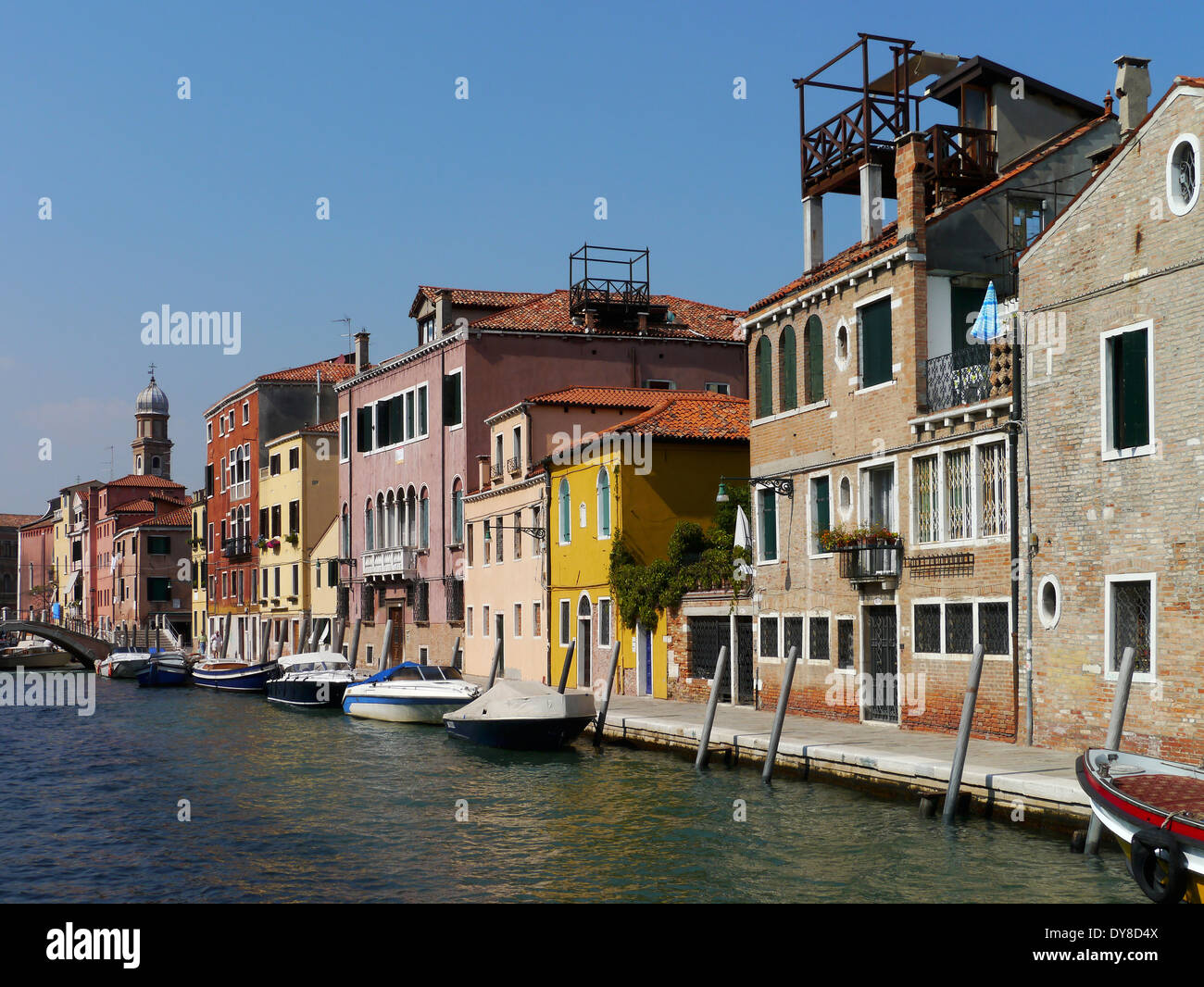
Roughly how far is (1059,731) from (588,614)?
53.8 feet

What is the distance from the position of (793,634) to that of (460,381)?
19167 millimetres

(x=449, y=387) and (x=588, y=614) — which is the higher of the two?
(x=449, y=387)

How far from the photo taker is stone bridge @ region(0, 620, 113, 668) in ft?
221

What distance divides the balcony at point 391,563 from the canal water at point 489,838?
63.1ft

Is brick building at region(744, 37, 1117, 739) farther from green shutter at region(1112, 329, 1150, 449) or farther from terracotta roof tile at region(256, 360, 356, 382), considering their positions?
terracotta roof tile at region(256, 360, 356, 382)

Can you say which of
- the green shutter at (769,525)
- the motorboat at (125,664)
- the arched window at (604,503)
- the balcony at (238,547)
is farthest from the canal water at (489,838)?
the balcony at (238,547)

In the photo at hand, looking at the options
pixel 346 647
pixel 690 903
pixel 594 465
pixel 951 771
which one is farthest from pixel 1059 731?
pixel 346 647

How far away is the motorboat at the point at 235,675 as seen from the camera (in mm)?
44781

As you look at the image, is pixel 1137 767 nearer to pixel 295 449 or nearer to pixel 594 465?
pixel 594 465

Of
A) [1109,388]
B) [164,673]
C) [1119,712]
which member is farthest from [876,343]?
[164,673]

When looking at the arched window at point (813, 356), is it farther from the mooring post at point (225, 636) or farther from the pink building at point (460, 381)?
the mooring post at point (225, 636)

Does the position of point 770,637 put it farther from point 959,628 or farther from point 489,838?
point 489,838

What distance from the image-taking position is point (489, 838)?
53.0 feet
